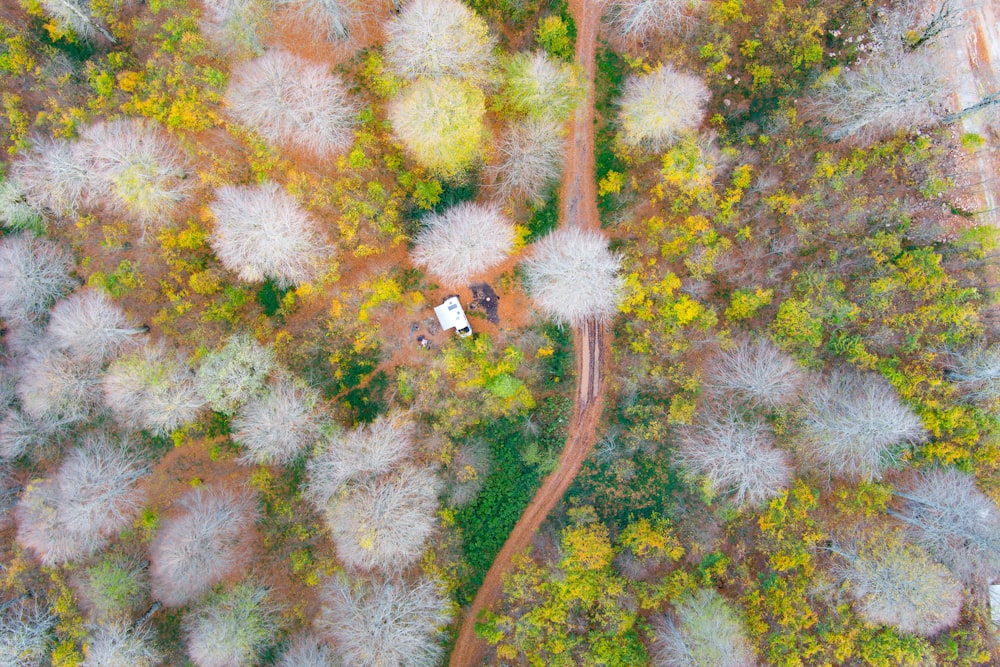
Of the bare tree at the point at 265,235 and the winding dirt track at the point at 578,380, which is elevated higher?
the bare tree at the point at 265,235

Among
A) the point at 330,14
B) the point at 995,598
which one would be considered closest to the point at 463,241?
the point at 330,14

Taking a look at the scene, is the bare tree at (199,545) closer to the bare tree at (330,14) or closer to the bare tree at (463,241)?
the bare tree at (463,241)

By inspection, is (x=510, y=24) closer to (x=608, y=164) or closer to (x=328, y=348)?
(x=608, y=164)

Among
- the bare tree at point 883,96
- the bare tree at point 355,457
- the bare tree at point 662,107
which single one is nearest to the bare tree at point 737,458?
the bare tree at point 662,107

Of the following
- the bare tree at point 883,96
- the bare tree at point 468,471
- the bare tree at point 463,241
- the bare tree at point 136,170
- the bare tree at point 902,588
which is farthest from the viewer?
the bare tree at point 468,471

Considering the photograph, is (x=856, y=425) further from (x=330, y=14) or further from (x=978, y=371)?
(x=330, y=14)

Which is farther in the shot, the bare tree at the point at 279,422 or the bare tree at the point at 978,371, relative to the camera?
the bare tree at the point at 279,422
